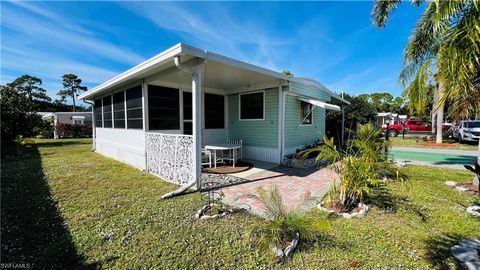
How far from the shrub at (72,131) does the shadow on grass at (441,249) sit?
28.8 m

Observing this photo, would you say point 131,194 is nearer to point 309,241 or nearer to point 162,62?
point 162,62

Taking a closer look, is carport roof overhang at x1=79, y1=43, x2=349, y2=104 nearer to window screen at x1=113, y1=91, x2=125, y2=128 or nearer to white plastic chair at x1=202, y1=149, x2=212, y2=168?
window screen at x1=113, y1=91, x2=125, y2=128

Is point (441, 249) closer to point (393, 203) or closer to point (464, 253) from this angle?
point (464, 253)

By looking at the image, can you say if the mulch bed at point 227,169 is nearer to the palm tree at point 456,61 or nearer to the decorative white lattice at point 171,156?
the decorative white lattice at point 171,156

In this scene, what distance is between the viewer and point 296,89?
8.52m

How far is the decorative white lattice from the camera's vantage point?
5.26 meters

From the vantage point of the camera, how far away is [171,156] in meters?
5.79

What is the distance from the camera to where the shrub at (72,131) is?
22130 millimetres

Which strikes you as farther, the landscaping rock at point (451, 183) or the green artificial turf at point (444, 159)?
the green artificial turf at point (444, 159)

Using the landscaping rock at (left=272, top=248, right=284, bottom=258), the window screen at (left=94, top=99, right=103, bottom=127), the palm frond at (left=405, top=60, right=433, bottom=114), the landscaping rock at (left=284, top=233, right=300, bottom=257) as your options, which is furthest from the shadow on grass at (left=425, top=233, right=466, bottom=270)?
the window screen at (left=94, top=99, right=103, bottom=127)

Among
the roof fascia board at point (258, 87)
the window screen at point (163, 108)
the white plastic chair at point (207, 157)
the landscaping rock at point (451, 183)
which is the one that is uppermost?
the roof fascia board at point (258, 87)

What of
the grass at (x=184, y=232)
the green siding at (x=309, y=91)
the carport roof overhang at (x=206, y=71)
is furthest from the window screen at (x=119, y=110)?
the green siding at (x=309, y=91)

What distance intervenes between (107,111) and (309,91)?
9.40m

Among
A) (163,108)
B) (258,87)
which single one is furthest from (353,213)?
(163,108)
